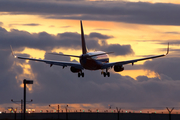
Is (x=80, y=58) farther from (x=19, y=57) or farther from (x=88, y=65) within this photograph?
(x=19, y=57)

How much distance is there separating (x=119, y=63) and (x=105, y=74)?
633 cm

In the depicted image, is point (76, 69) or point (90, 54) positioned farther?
point (76, 69)

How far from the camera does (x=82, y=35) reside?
13800 cm

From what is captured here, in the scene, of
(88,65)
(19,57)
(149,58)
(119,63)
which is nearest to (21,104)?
(19,57)

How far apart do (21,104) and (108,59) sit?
37.0 m

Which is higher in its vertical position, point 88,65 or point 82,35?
point 82,35

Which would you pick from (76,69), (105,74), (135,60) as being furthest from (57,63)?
(135,60)
